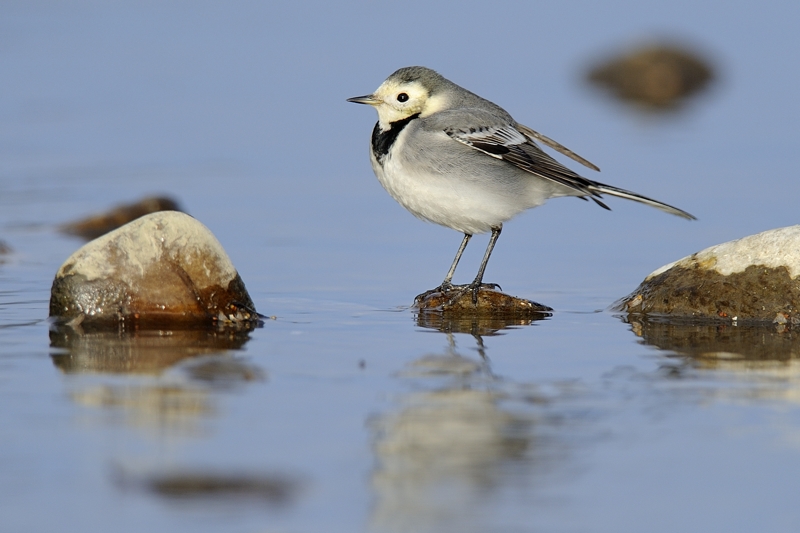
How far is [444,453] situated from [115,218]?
817 cm

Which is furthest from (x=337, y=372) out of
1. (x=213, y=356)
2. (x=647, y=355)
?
(x=647, y=355)

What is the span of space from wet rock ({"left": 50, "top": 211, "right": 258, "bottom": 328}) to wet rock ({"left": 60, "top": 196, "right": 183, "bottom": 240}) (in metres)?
Result: 4.05

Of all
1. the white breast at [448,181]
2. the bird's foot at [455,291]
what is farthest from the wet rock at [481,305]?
the white breast at [448,181]

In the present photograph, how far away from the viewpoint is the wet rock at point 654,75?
73.4 ft

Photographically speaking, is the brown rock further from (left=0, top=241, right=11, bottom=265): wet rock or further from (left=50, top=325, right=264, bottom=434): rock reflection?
(left=0, top=241, right=11, bottom=265): wet rock

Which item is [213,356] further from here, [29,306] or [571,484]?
[571,484]

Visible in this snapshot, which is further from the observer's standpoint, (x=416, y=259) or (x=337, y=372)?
(x=416, y=259)

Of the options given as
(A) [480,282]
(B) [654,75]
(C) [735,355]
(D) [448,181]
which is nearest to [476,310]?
(A) [480,282]

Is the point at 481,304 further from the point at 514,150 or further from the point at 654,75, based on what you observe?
the point at 654,75

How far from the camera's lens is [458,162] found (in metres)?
9.37

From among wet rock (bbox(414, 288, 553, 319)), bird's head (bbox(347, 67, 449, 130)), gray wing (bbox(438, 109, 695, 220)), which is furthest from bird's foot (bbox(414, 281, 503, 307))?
bird's head (bbox(347, 67, 449, 130))

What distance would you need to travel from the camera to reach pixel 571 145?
54.5 ft

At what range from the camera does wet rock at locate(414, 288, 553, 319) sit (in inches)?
365

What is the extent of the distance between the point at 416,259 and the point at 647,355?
423 centimetres
